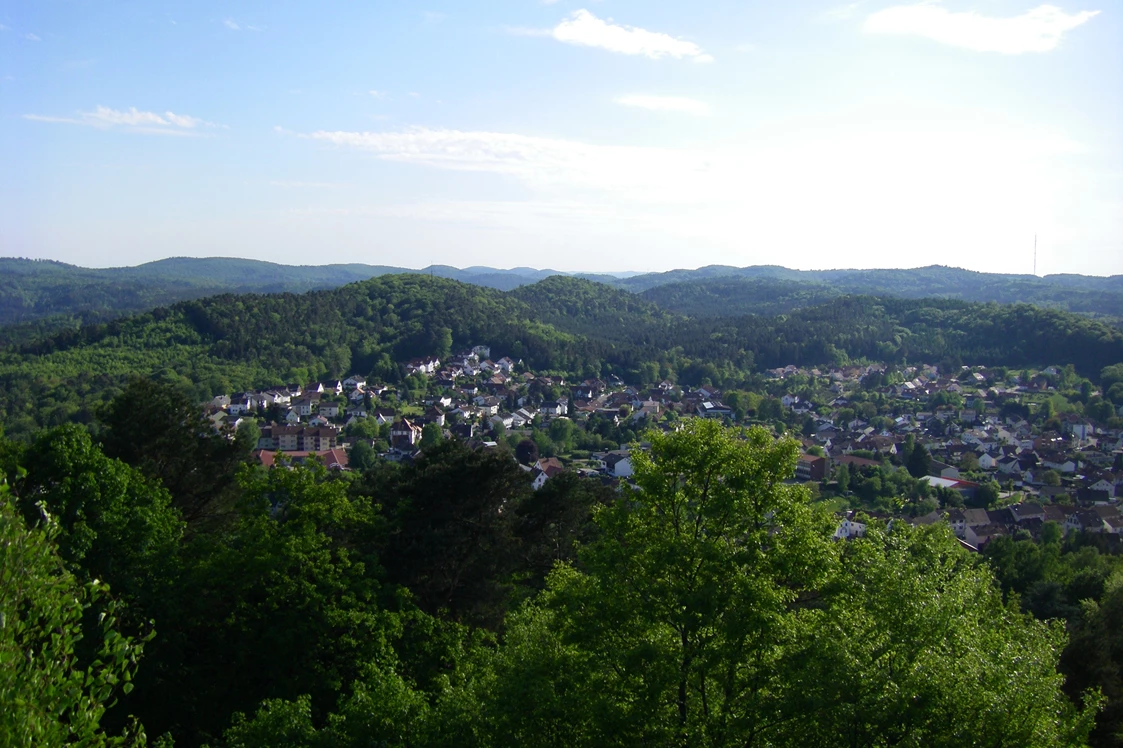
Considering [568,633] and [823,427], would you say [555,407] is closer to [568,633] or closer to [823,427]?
[823,427]

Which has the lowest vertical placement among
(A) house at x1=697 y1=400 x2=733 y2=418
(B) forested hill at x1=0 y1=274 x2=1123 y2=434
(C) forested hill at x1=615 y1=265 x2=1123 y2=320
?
(A) house at x1=697 y1=400 x2=733 y2=418

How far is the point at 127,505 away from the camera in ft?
41.8

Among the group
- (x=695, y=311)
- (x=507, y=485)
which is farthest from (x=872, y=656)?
(x=695, y=311)

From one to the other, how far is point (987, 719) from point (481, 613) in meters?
10.7

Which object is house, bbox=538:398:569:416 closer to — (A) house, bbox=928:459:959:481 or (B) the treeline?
(A) house, bbox=928:459:959:481

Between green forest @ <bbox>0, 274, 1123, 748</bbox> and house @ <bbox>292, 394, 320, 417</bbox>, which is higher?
green forest @ <bbox>0, 274, 1123, 748</bbox>

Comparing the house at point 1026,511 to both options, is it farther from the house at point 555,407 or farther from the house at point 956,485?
the house at point 555,407

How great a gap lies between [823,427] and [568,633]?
2161 inches

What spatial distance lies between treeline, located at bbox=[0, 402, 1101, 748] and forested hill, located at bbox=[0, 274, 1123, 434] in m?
43.8

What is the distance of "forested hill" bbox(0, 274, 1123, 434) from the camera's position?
6294cm

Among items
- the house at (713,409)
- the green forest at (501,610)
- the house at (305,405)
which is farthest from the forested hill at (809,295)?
the green forest at (501,610)

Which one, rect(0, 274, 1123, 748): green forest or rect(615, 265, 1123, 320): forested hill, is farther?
rect(615, 265, 1123, 320): forested hill

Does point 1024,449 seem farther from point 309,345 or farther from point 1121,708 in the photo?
point 309,345

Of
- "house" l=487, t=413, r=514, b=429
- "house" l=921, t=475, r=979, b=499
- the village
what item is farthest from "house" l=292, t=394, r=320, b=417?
"house" l=921, t=475, r=979, b=499
